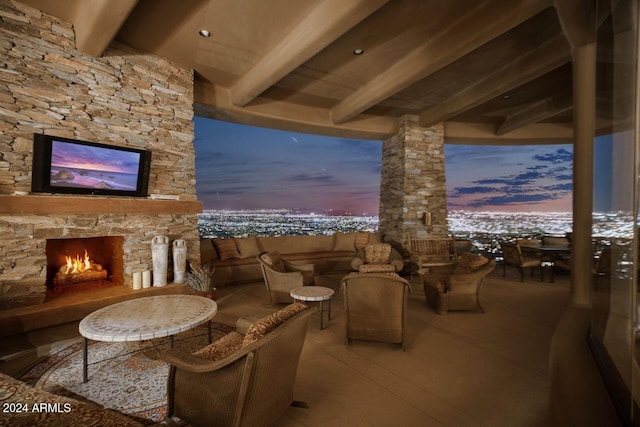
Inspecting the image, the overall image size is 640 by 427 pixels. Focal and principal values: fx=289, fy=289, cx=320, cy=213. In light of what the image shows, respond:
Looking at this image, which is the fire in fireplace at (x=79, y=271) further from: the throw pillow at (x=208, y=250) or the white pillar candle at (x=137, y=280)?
the throw pillow at (x=208, y=250)

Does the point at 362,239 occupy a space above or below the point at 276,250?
above

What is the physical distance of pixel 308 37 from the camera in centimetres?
354

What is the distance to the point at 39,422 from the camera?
1438 millimetres

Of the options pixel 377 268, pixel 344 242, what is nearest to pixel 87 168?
pixel 377 268

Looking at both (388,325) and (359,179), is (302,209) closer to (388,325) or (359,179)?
(359,179)

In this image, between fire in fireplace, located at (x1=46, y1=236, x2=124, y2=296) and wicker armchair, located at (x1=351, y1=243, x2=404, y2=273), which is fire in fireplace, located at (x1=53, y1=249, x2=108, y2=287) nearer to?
fire in fireplace, located at (x1=46, y1=236, x2=124, y2=296)

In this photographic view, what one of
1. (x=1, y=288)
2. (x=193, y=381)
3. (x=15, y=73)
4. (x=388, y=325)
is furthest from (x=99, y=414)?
(x=15, y=73)

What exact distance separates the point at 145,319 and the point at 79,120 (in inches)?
120

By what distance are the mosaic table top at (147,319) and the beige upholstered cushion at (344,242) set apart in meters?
4.68

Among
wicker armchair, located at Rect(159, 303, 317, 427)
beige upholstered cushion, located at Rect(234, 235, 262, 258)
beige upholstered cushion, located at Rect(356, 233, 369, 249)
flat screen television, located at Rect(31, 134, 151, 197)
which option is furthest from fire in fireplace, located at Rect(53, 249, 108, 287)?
beige upholstered cushion, located at Rect(356, 233, 369, 249)

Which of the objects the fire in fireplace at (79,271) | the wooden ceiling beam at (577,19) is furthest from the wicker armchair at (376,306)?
the fire in fireplace at (79,271)

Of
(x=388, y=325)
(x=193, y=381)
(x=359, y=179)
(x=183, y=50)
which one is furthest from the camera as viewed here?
(x=359, y=179)

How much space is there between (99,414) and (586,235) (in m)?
5.34

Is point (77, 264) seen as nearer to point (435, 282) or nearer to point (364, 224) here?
point (435, 282)
